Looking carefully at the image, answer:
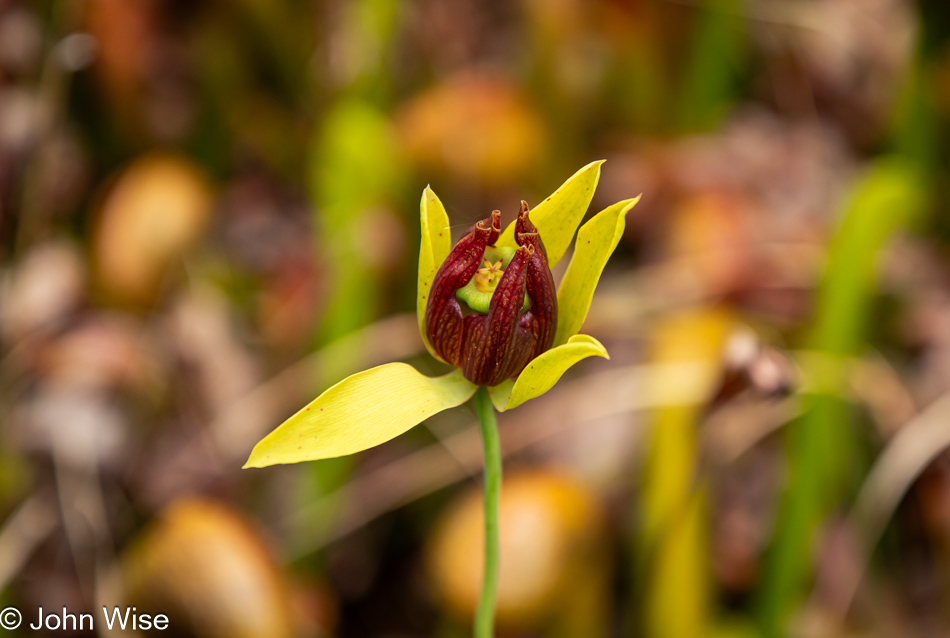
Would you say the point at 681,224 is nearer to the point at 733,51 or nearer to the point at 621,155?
the point at 621,155

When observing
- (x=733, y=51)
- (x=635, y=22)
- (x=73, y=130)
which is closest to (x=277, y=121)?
(x=73, y=130)

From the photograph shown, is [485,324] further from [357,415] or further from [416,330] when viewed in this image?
[416,330]

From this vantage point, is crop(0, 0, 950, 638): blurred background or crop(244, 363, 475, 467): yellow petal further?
crop(0, 0, 950, 638): blurred background

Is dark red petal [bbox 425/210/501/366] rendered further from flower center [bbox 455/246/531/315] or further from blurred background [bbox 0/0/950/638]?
blurred background [bbox 0/0/950/638]

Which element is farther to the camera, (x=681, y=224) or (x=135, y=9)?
(x=135, y=9)

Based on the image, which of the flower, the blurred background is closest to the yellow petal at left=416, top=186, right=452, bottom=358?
the flower

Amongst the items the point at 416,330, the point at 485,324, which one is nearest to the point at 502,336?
the point at 485,324

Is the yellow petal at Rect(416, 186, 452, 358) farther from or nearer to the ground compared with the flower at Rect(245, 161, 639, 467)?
farther from the ground

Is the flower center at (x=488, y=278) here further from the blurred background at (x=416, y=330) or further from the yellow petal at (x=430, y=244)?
the blurred background at (x=416, y=330)
